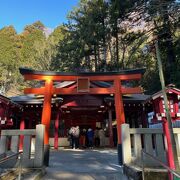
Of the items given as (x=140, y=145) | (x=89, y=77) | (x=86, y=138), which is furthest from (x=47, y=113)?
(x=86, y=138)

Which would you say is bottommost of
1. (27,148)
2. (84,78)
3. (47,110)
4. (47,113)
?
(27,148)

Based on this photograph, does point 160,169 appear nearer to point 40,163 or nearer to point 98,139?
point 40,163

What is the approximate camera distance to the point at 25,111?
51.5 feet

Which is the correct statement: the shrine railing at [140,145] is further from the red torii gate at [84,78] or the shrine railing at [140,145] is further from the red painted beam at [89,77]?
the red painted beam at [89,77]

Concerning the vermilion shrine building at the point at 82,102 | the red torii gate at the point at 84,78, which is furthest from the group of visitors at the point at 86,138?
the red torii gate at the point at 84,78

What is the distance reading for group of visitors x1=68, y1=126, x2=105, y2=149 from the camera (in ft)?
48.0

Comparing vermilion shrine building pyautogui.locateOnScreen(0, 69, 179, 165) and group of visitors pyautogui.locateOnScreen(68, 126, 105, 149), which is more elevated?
vermilion shrine building pyautogui.locateOnScreen(0, 69, 179, 165)

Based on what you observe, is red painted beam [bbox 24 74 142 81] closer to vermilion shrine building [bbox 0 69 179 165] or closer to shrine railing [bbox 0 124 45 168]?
vermilion shrine building [bbox 0 69 179 165]

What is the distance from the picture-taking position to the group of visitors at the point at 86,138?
14617mm

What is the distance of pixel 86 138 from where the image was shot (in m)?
16.2

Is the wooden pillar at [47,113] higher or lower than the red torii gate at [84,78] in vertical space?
lower

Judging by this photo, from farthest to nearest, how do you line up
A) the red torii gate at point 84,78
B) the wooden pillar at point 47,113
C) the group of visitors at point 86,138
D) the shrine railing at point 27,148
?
1. the group of visitors at point 86,138
2. the red torii gate at point 84,78
3. the wooden pillar at point 47,113
4. the shrine railing at point 27,148

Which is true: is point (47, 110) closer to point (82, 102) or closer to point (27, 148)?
point (27, 148)

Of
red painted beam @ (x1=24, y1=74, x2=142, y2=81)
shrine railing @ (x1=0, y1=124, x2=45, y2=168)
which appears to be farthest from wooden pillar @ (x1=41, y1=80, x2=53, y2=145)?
shrine railing @ (x1=0, y1=124, x2=45, y2=168)
